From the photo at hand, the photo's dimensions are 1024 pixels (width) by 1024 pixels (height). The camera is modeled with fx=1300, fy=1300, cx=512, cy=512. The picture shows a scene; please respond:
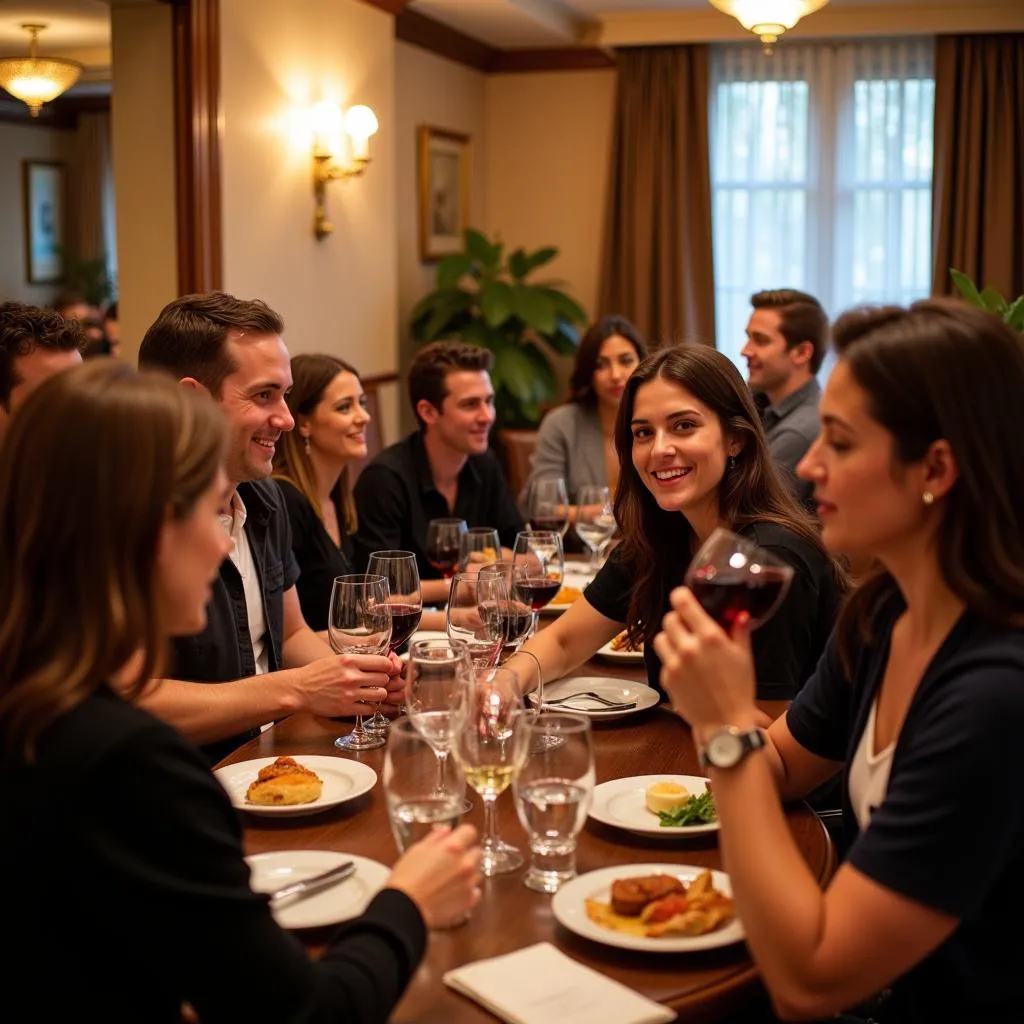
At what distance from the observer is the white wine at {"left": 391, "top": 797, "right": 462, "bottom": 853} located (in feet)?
4.78

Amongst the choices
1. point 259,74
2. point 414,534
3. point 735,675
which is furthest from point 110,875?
point 259,74

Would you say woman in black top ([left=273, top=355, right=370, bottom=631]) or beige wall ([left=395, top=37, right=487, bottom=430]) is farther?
beige wall ([left=395, top=37, right=487, bottom=430])

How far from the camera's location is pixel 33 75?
4.32 m

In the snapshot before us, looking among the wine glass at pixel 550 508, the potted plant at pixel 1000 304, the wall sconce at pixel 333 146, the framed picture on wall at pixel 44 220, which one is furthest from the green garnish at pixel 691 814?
the framed picture on wall at pixel 44 220

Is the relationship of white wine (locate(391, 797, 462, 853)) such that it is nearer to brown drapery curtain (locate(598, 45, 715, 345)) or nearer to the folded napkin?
the folded napkin

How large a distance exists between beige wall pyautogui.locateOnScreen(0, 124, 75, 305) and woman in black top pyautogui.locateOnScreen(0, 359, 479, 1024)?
26.0 feet

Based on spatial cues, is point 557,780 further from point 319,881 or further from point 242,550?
point 242,550

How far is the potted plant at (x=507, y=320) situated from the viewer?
6738 mm

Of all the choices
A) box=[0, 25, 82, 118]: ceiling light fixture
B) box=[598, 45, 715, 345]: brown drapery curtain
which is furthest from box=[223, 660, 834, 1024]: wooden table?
box=[598, 45, 715, 345]: brown drapery curtain

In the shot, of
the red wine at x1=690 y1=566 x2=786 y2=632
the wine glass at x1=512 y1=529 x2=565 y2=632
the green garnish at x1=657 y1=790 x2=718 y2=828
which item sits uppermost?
the red wine at x1=690 y1=566 x2=786 y2=632

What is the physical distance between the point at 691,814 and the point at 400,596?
2.26ft

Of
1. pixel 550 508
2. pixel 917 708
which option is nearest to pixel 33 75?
pixel 550 508

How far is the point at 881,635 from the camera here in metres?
1.60

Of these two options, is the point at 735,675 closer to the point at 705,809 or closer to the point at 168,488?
the point at 705,809
